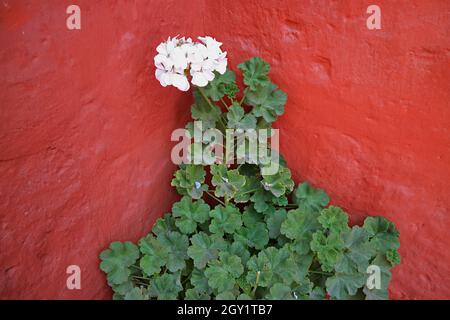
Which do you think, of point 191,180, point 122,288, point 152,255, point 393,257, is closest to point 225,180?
point 191,180

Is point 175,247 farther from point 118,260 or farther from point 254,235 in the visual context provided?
point 254,235

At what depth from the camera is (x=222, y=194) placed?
8.05 feet

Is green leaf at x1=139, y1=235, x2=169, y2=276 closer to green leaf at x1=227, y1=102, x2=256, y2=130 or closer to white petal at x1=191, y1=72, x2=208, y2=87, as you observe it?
green leaf at x1=227, y1=102, x2=256, y2=130

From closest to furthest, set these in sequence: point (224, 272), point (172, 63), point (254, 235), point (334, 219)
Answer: point (172, 63) → point (224, 272) → point (334, 219) → point (254, 235)

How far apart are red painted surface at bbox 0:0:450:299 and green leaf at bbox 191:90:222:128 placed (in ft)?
0.43

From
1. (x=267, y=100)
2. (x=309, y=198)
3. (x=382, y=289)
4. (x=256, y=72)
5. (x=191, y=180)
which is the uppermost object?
(x=256, y=72)

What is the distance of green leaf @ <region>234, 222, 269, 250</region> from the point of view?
2.44 meters

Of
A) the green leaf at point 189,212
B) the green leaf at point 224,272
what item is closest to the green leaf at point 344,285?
the green leaf at point 224,272

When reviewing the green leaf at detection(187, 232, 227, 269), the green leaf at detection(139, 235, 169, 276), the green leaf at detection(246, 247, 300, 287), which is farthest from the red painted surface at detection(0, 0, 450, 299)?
the green leaf at detection(246, 247, 300, 287)

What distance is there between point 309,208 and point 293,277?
1.34 feet

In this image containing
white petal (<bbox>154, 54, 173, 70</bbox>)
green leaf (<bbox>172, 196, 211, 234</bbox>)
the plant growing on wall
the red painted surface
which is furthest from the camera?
green leaf (<bbox>172, 196, 211, 234</bbox>)

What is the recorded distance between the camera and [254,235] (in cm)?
247

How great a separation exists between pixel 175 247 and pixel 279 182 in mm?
613
